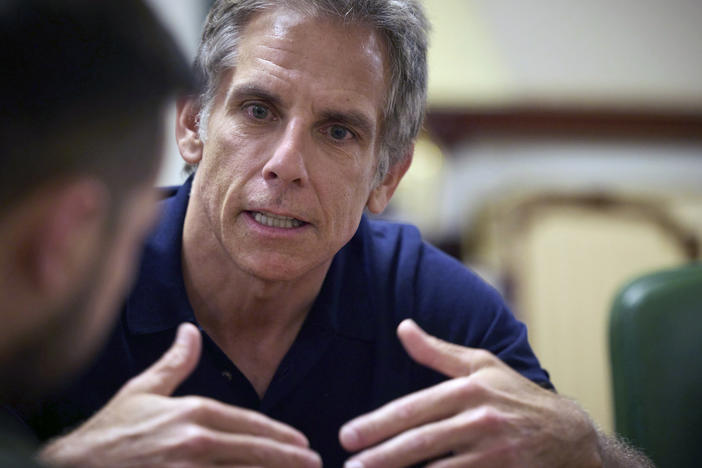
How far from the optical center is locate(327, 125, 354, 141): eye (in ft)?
3.66

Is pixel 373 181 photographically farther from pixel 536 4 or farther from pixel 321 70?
pixel 536 4

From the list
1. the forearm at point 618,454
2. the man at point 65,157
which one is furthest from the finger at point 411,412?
the man at point 65,157

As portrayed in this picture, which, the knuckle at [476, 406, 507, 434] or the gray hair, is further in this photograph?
the gray hair

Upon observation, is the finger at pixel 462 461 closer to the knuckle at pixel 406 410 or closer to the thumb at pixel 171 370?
the knuckle at pixel 406 410

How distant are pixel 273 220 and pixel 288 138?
5.1 inches

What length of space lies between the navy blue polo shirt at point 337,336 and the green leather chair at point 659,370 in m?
0.15

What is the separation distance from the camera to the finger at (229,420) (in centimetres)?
75

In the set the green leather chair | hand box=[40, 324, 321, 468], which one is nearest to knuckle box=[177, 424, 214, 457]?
hand box=[40, 324, 321, 468]

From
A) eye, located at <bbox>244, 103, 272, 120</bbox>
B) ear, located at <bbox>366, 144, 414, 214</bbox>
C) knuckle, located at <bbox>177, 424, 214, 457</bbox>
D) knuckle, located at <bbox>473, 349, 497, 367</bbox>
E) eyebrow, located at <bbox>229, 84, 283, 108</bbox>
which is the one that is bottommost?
knuckle, located at <bbox>177, 424, 214, 457</bbox>

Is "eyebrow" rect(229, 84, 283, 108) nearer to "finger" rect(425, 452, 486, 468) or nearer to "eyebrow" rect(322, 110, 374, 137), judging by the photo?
"eyebrow" rect(322, 110, 374, 137)

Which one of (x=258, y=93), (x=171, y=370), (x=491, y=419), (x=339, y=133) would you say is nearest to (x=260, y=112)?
(x=258, y=93)

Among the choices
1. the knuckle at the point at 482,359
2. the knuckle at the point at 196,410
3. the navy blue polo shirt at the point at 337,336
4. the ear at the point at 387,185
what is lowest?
the navy blue polo shirt at the point at 337,336

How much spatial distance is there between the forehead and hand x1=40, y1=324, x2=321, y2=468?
47cm

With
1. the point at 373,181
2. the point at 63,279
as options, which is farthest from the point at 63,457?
the point at 373,181
